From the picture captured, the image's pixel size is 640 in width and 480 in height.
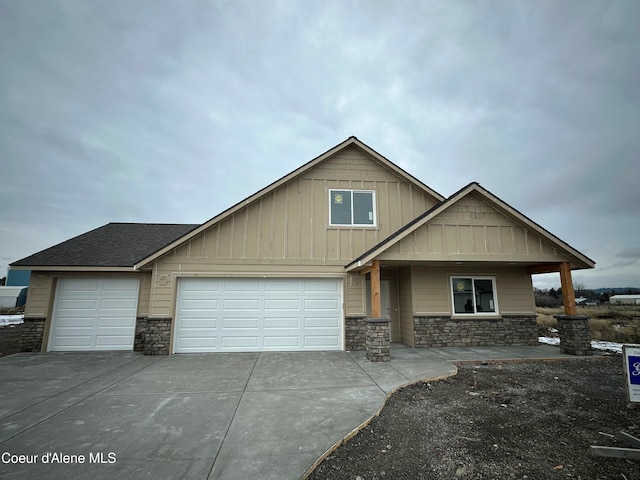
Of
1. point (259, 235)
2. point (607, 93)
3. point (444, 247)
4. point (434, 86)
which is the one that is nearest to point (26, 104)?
point (259, 235)

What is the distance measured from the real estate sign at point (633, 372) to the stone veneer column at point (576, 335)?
5.34 metres

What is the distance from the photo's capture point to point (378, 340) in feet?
25.0

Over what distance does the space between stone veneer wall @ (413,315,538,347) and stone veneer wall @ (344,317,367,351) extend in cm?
184

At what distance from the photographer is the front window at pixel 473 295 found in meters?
9.95

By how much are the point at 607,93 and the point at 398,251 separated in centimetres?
1455

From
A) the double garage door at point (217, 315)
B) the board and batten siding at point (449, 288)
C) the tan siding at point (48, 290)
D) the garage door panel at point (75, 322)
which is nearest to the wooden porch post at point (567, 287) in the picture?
the board and batten siding at point (449, 288)

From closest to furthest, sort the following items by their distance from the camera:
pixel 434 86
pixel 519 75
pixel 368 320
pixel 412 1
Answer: pixel 368 320 → pixel 412 1 → pixel 519 75 → pixel 434 86

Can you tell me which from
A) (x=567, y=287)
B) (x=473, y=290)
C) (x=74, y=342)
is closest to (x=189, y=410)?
(x=74, y=342)

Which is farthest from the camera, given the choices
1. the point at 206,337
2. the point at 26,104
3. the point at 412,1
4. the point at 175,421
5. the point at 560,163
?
the point at 560,163

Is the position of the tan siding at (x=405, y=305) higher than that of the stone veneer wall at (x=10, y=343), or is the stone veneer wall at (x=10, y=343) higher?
the tan siding at (x=405, y=305)

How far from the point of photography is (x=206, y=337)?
9.09 meters

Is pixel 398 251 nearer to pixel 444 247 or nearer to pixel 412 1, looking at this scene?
pixel 444 247

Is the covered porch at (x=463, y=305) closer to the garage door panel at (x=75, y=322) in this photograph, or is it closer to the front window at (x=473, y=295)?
the front window at (x=473, y=295)

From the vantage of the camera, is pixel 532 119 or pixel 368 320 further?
→ pixel 532 119
